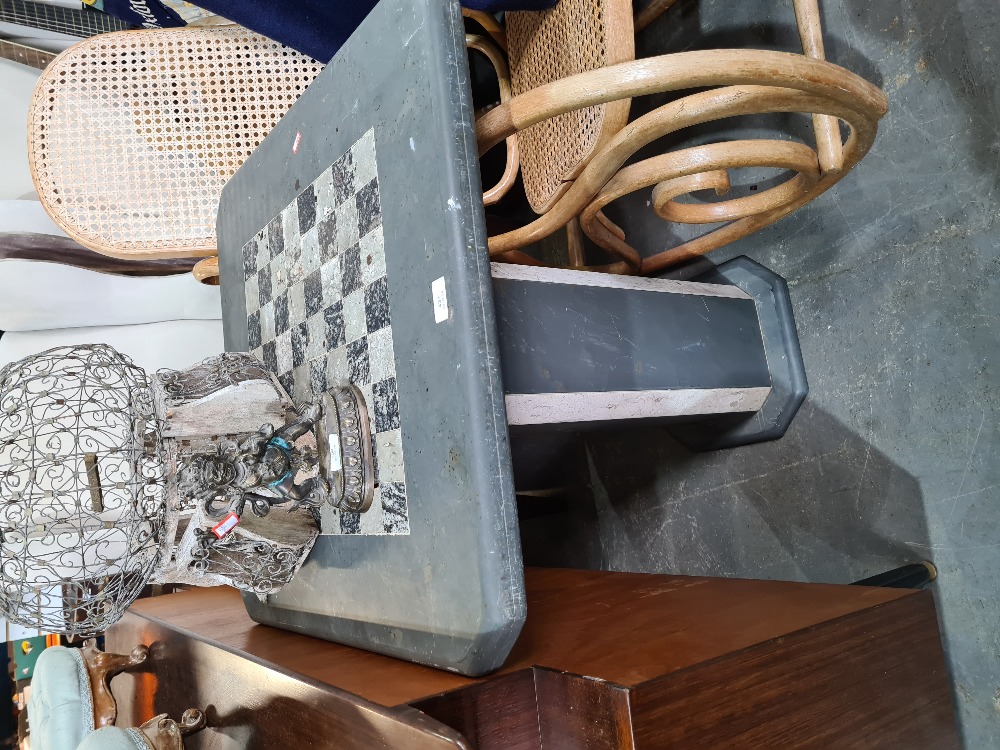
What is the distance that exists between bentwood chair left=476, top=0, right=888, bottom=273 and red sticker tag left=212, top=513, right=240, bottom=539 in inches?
23.6

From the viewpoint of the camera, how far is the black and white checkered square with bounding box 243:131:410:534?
91 cm

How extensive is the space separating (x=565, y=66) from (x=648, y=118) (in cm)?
43

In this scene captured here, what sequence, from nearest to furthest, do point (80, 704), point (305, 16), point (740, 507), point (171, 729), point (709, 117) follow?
point (709, 117) < point (171, 729) < point (80, 704) < point (305, 16) < point (740, 507)

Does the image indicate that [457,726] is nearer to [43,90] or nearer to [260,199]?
[260,199]

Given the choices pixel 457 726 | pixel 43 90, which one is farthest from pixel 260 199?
pixel 457 726

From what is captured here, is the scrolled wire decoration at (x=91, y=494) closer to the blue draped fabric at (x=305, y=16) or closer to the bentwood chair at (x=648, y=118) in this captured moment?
the bentwood chair at (x=648, y=118)

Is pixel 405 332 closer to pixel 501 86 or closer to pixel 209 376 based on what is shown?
pixel 209 376

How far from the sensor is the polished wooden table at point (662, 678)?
77cm

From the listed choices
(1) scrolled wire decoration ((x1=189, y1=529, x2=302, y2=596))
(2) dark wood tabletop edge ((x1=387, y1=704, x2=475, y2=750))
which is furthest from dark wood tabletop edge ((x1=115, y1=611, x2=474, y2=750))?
(1) scrolled wire decoration ((x1=189, y1=529, x2=302, y2=596))

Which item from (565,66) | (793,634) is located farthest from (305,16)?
(793,634)

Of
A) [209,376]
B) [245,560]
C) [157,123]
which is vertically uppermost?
[157,123]

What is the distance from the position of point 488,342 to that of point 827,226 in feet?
3.12

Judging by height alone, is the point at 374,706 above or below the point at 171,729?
above

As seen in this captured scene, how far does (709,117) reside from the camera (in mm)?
986
